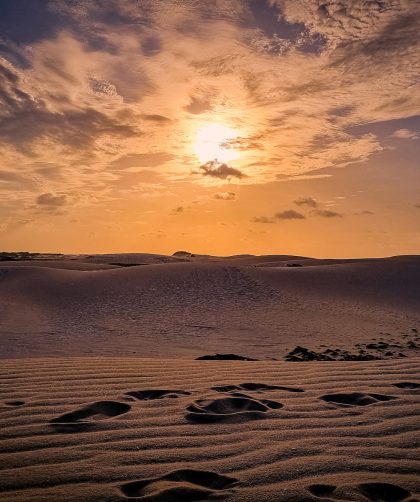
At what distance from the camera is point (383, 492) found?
2.49 m

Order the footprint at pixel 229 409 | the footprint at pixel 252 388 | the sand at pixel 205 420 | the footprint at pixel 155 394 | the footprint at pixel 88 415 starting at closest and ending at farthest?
the sand at pixel 205 420
the footprint at pixel 88 415
the footprint at pixel 229 409
the footprint at pixel 155 394
the footprint at pixel 252 388

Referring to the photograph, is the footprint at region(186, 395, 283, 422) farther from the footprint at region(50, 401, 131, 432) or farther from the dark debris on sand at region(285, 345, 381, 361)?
the dark debris on sand at region(285, 345, 381, 361)

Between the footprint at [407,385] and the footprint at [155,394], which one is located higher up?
the footprint at [407,385]

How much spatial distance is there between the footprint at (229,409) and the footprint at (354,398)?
0.51 meters

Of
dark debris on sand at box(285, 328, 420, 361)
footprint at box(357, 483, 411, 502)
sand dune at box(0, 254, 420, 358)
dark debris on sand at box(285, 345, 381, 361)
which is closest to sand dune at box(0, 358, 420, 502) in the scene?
footprint at box(357, 483, 411, 502)

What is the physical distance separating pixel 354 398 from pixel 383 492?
5.86 feet

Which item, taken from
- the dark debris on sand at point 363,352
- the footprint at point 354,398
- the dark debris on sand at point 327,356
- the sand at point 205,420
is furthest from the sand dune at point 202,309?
the footprint at point 354,398

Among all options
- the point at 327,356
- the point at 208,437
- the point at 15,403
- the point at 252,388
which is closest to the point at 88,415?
the point at 15,403

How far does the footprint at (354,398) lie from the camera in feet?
13.5

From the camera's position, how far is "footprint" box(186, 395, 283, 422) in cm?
364

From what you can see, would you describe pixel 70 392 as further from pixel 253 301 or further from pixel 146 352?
pixel 253 301

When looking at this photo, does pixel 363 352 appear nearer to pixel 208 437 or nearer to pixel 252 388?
pixel 252 388

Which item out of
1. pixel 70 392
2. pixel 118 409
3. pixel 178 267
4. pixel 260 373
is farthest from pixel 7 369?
pixel 178 267

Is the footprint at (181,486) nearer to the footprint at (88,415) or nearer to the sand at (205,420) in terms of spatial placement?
the sand at (205,420)
